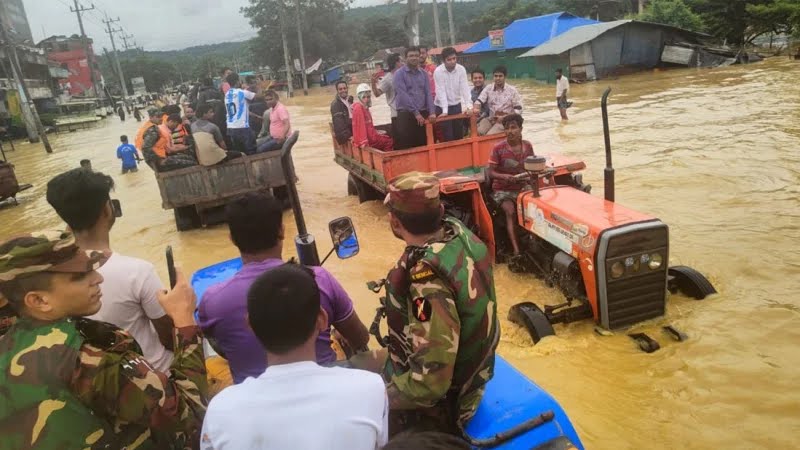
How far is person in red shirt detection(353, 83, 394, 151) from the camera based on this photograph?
8.48 m

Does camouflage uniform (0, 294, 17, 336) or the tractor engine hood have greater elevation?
camouflage uniform (0, 294, 17, 336)

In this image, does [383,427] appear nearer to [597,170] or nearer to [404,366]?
[404,366]

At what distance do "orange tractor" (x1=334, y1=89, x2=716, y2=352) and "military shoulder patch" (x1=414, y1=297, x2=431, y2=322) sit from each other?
2.61m

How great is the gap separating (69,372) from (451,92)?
24.5ft

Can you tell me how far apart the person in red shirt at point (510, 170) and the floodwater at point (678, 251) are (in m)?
0.70

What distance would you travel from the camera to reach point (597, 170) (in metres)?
11.0

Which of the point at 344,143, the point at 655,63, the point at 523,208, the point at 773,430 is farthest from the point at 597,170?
the point at 655,63

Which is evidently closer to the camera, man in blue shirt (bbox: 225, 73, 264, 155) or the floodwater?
the floodwater

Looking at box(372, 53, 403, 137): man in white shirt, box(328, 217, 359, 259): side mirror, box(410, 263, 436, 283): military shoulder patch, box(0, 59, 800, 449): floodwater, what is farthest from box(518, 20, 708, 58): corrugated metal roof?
box(410, 263, 436, 283): military shoulder patch

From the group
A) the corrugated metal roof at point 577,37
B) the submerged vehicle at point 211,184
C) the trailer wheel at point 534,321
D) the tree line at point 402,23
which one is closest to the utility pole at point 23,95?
the tree line at point 402,23

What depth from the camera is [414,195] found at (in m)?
2.31

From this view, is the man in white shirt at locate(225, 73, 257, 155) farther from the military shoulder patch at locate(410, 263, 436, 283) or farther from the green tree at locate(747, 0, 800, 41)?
the green tree at locate(747, 0, 800, 41)

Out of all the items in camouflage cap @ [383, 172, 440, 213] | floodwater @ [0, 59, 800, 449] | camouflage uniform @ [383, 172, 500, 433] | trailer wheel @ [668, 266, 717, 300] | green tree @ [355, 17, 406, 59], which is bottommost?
floodwater @ [0, 59, 800, 449]

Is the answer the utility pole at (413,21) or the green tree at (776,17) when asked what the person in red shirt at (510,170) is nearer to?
the utility pole at (413,21)
